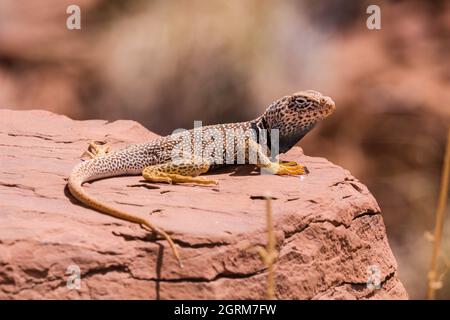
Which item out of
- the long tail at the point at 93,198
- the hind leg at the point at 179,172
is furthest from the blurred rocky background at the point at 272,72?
the long tail at the point at 93,198

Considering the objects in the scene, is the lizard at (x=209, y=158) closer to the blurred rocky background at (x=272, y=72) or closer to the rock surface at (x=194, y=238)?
the rock surface at (x=194, y=238)

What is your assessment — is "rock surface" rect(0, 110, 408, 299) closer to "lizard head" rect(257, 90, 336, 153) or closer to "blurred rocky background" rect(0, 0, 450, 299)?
"lizard head" rect(257, 90, 336, 153)

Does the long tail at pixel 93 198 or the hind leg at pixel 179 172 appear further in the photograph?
the hind leg at pixel 179 172

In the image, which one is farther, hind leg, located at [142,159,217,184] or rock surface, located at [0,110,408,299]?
hind leg, located at [142,159,217,184]

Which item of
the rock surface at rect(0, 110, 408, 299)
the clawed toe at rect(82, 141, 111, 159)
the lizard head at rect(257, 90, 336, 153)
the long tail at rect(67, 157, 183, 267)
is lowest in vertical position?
the rock surface at rect(0, 110, 408, 299)

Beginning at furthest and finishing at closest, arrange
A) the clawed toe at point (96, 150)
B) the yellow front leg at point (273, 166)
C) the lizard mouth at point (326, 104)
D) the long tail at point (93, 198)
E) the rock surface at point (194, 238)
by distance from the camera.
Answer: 1. the clawed toe at point (96, 150)
2. the lizard mouth at point (326, 104)
3. the yellow front leg at point (273, 166)
4. the long tail at point (93, 198)
5. the rock surface at point (194, 238)

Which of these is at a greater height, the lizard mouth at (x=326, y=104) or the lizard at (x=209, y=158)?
the lizard mouth at (x=326, y=104)

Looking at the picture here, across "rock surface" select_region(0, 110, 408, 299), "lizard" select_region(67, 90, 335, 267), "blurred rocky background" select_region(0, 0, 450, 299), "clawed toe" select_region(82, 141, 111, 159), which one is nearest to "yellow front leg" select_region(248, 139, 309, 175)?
"lizard" select_region(67, 90, 335, 267)
